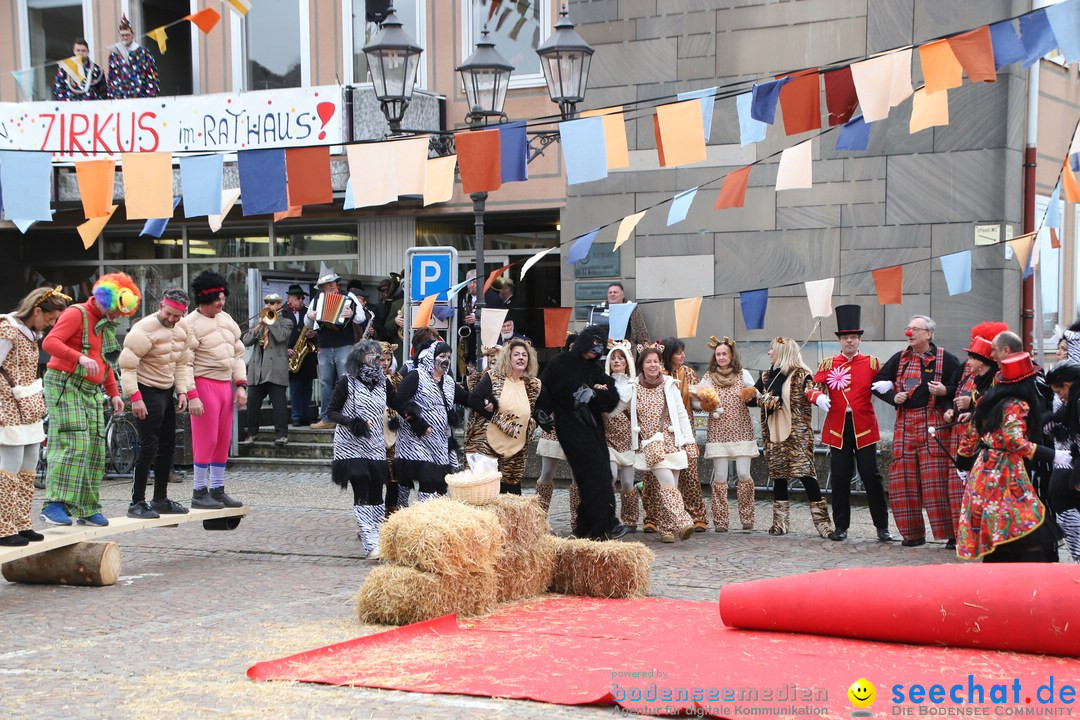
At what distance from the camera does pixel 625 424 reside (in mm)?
11344

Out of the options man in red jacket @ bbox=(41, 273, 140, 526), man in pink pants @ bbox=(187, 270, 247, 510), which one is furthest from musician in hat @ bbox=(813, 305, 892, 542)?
man in red jacket @ bbox=(41, 273, 140, 526)

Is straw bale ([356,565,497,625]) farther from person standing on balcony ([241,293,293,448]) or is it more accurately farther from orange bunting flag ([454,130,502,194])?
person standing on balcony ([241,293,293,448])

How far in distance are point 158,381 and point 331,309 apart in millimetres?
6414

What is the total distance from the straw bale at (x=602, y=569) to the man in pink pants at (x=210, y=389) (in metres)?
3.45

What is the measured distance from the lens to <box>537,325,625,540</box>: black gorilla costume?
10508 millimetres

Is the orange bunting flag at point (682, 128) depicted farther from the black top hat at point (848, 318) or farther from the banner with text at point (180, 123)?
the banner with text at point (180, 123)

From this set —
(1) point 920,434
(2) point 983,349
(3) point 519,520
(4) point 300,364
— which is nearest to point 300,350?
(4) point 300,364

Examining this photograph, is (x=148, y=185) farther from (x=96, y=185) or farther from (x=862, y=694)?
(x=862, y=694)

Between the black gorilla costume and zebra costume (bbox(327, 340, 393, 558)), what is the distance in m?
1.38

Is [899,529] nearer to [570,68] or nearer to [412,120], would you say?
[570,68]

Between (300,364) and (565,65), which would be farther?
(300,364)

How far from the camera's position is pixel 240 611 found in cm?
814

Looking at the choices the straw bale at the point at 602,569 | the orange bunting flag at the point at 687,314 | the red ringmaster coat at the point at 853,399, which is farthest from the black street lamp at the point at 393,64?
the straw bale at the point at 602,569

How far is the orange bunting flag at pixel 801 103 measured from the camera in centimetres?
1100
